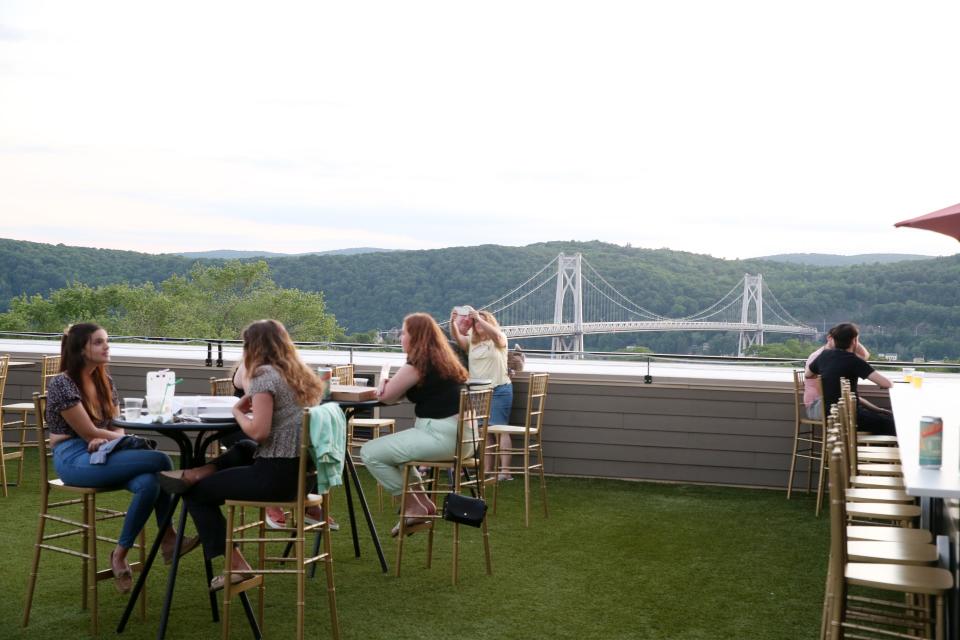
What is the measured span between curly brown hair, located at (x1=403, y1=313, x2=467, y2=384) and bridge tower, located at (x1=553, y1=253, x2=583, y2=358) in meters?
16.4

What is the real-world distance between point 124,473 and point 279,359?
756 mm

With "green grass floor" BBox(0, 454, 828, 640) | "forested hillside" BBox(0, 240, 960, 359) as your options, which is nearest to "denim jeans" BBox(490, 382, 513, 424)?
"green grass floor" BBox(0, 454, 828, 640)

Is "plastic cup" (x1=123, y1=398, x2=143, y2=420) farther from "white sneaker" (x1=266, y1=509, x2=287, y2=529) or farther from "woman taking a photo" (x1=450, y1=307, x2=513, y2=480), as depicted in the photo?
"woman taking a photo" (x1=450, y1=307, x2=513, y2=480)

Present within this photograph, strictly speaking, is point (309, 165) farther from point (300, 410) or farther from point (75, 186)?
point (300, 410)

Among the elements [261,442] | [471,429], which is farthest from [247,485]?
[471,429]

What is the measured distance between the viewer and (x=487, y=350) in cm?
655

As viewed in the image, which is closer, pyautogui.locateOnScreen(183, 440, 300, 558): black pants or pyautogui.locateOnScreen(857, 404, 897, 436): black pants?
pyautogui.locateOnScreen(183, 440, 300, 558): black pants

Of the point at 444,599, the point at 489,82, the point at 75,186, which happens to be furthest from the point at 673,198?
the point at 444,599

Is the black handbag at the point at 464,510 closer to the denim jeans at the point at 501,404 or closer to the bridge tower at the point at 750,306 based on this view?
the denim jeans at the point at 501,404

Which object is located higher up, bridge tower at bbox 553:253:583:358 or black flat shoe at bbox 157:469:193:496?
bridge tower at bbox 553:253:583:358

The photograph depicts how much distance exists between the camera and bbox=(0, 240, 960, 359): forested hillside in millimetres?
14602

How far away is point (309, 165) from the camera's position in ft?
74.0

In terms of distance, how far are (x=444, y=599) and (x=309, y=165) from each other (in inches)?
761

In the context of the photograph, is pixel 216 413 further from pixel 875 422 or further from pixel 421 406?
pixel 875 422
